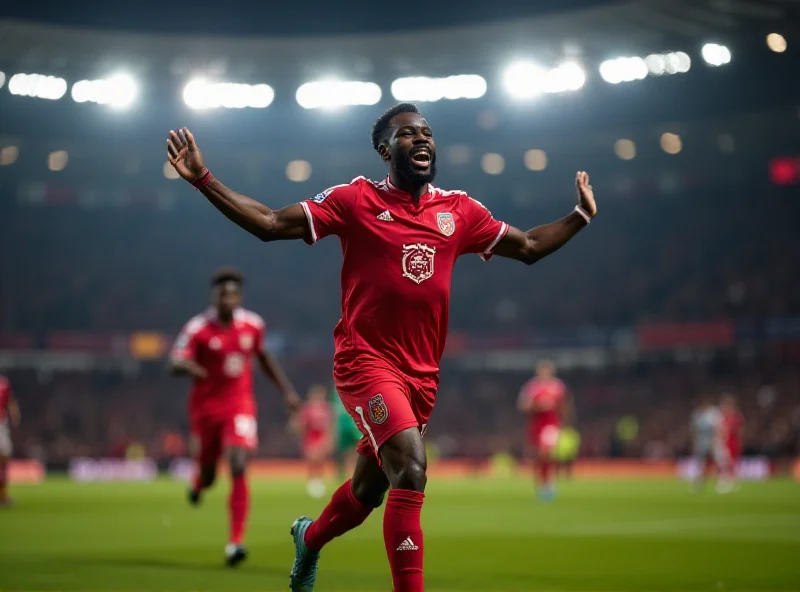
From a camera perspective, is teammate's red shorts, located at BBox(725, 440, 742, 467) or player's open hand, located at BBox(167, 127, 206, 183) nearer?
player's open hand, located at BBox(167, 127, 206, 183)

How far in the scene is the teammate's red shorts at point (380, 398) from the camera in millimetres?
5883

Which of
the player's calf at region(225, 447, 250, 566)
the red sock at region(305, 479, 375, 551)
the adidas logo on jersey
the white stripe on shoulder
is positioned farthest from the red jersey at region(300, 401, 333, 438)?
the adidas logo on jersey

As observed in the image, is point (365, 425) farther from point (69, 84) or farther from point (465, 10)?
point (69, 84)

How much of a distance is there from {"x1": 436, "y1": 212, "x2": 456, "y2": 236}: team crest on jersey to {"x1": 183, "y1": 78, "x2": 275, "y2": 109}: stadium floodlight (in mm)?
43133

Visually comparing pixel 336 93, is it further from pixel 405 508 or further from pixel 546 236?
pixel 405 508

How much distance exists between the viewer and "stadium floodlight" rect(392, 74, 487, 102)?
46.9 metres

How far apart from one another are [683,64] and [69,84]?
25056 millimetres

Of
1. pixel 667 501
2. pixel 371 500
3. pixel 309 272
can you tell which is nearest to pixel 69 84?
pixel 309 272

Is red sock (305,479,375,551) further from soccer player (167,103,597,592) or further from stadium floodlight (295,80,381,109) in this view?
stadium floodlight (295,80,381,109)

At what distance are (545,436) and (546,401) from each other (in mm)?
688

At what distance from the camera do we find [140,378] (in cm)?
5291

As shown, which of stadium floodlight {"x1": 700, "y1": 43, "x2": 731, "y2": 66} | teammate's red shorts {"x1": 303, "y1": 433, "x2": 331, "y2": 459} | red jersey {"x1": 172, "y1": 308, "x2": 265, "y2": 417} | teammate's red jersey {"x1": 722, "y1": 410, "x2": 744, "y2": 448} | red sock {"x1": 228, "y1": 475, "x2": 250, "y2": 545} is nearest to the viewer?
red sock {"x1": 228, "y1": 475, "x2": 250, "y2": 545}

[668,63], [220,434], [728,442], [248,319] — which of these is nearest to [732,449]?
[728,442]

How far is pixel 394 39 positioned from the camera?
44.8 m
